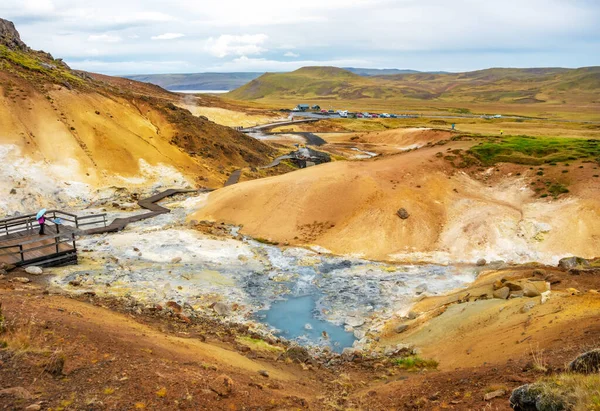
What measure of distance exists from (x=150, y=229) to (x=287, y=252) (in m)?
8.82

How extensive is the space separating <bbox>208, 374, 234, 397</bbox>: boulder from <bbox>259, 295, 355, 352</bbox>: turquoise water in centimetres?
744

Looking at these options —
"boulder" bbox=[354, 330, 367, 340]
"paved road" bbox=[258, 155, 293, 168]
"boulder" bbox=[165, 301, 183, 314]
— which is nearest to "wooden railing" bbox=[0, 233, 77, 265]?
"boulder" bbox=[165, 301, 183, 314]

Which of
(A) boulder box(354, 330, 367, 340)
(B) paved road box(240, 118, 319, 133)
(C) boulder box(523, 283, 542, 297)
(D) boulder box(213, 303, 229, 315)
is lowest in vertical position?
(A) boulder box(354, 330, 367, 340)

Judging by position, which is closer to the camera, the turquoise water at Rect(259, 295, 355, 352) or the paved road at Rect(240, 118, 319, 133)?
the turquoise water at Rect(259, 295, 355, 352)

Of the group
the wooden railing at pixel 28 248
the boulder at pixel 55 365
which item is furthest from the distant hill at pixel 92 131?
the boulder at pixel 55 365

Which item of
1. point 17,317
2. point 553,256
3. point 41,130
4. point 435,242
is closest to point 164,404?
point 17,317

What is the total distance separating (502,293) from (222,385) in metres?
12.0

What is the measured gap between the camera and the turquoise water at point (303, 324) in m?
17.7

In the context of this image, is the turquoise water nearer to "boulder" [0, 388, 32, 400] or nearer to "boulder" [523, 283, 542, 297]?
"boulder" [523, 283, 542, 297]

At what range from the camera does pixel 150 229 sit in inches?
1132

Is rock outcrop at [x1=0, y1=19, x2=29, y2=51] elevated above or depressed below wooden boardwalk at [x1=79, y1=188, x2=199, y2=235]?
above

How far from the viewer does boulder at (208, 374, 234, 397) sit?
9703mm

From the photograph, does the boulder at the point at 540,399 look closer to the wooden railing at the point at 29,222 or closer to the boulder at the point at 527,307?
the boulder at the point at 527,307

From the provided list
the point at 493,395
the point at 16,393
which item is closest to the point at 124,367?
the point at 16,393
